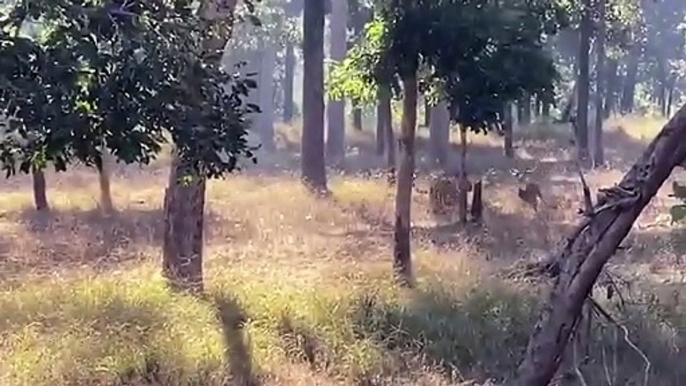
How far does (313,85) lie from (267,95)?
3761 centimetres

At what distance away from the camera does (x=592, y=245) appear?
13.7 feet

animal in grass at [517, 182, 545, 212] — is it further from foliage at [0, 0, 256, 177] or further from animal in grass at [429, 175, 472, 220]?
foliage at [0, 0, 256, 177]

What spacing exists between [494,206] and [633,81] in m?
47.6

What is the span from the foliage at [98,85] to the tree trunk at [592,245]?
173 cm

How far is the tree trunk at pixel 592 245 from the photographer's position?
4.14m

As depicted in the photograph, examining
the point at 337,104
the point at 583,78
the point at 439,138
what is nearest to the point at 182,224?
the point at 439,138

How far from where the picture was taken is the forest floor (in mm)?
7527

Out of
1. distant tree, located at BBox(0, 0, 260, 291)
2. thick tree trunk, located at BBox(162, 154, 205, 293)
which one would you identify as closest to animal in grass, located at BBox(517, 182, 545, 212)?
thick tree trunk, located at BBox(162, 154, 205, 293)

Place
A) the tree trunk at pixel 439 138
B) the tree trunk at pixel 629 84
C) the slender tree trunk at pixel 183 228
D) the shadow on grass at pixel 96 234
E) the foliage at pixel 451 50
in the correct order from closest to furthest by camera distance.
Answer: the slender tree trunk at pixel 183 228, the foliage at pixel 451 50, the shadow on grass at pixel 96 234, the tree trunk at pixel 439 138, the tree trunk at pixel 629 84

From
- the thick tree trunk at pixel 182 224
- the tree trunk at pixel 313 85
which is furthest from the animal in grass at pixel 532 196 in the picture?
the thick tree trunk at pixel 182 224

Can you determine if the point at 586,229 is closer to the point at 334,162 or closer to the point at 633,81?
the point at 334,162

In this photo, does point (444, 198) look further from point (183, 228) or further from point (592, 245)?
point (592, 245)

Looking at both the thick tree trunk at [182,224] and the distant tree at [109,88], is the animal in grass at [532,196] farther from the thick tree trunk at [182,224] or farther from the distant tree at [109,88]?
the distant tree at [109,88]

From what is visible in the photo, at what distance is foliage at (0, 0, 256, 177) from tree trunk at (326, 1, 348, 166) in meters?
25.3
